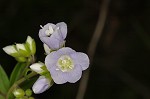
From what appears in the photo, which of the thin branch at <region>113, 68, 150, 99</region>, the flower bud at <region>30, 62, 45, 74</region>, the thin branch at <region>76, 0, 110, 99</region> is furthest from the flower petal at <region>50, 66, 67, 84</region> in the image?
the thin branch at <region>113, 68, 150, 99</region>

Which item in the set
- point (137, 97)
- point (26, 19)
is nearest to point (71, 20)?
point (26, 19)

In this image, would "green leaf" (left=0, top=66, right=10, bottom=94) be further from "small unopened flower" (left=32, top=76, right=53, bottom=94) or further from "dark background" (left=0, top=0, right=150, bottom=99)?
"dark background" (left=0, top=0, right=150, bottom=99)

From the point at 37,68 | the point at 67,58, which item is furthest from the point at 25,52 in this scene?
the point at 67,58

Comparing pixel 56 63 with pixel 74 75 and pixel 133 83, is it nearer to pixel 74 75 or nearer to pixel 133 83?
pixel 74 75

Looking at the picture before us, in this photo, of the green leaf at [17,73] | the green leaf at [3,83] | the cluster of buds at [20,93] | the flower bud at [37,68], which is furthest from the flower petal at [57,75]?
the green leaf at [3,83]

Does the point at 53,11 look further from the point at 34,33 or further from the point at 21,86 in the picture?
the point at 21,86

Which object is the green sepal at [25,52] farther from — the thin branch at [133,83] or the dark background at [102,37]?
the thin branch at [133,83]

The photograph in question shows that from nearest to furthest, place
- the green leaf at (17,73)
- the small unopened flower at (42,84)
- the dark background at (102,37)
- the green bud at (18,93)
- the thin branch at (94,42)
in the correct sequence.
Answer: the small unopened flower at (42,84)
the green bud at (18,93)
the green leaf at (17,73)
the thin branch at (94,42)
the dark background at (102,37)

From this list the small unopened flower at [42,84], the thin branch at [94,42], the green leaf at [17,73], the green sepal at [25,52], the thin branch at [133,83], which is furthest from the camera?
the thin branch at [133,83]
